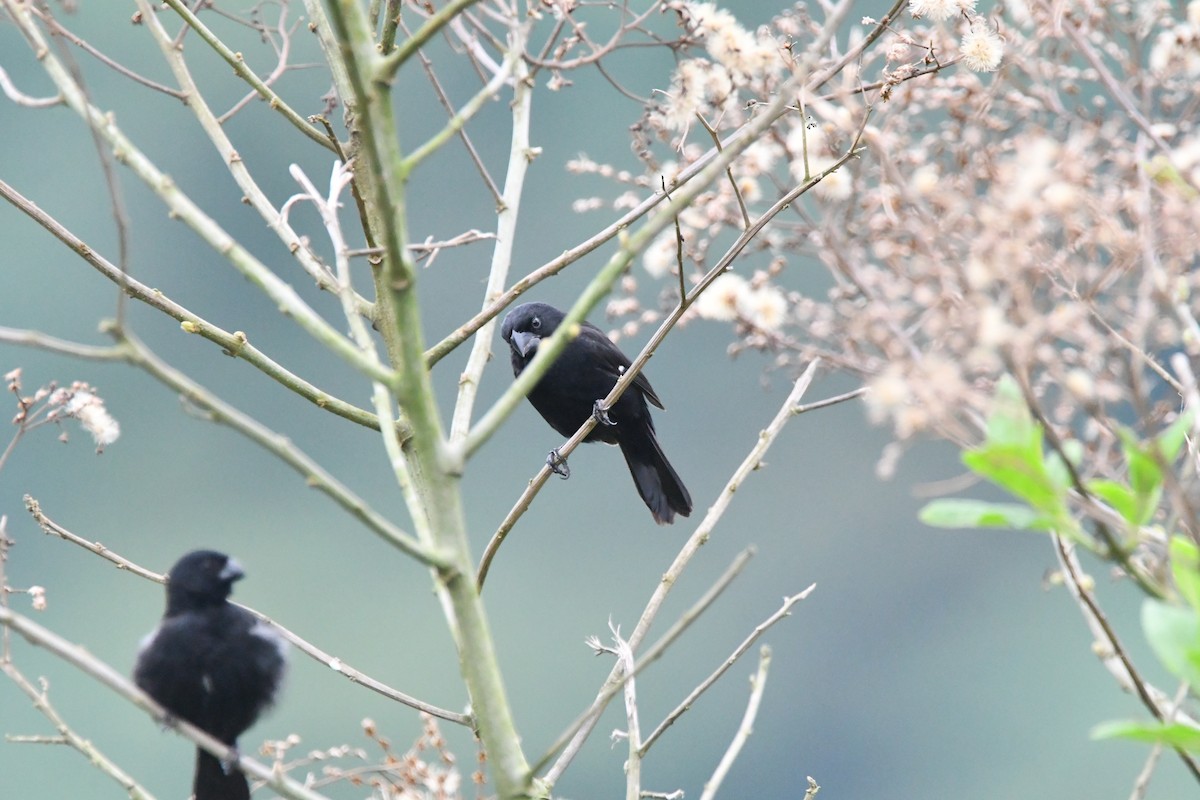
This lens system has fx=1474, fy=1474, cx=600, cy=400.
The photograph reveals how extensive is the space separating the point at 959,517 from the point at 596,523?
107 ft

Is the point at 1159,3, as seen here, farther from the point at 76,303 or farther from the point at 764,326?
the point at 76,303

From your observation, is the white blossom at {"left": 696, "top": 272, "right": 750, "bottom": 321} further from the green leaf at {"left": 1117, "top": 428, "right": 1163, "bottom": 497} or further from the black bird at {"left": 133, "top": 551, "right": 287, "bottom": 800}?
the black bird at {"left": 133, "top": 551, "right": 287, "bottom": 800}

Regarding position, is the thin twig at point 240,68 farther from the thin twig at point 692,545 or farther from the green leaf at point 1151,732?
the green leaf at point 1151,732

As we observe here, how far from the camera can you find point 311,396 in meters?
3.20

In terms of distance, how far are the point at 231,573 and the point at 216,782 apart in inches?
20.0

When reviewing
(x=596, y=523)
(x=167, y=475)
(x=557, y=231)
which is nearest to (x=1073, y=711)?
(x=596, y=523)

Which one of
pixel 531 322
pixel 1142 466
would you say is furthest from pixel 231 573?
pixel 531 322

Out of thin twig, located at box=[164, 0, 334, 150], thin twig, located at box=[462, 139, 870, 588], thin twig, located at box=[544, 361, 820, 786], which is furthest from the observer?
thin twig, located at box=[164, 0, 334, 150]

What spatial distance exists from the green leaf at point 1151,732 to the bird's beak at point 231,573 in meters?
2.26

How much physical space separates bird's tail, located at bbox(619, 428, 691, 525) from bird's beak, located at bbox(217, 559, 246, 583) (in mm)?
2922

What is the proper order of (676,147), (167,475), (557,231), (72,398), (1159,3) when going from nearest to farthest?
(1159,3) → (676,147) → (72,398) → (557,231) → (167,475)

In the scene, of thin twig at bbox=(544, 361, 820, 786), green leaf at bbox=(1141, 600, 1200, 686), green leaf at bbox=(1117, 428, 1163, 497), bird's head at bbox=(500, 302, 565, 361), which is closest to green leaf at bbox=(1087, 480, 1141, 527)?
green leaf at bbox=(1117, 428, 1163, 497)

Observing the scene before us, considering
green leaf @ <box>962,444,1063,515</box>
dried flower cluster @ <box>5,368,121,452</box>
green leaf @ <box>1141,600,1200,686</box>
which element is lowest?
green leaf @ <box>1141,600,1200,686</box>

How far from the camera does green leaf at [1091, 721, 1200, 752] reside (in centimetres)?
149
